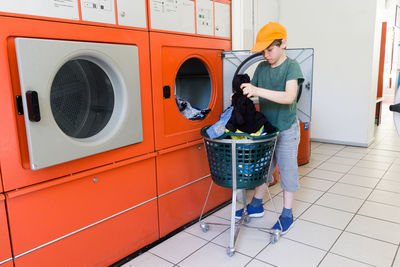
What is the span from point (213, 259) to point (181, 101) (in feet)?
3.79

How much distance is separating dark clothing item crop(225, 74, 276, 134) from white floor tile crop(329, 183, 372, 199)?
1410mm

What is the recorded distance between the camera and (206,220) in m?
2.44

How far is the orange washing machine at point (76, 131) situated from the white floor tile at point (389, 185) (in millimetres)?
2221

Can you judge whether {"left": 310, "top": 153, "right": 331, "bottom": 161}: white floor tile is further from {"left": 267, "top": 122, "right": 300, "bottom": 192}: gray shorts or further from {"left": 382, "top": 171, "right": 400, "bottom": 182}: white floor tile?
{"left": 267, "top": 122, "right": 300, "bottom": 192}: gray shorts

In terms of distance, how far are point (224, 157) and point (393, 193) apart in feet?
6.26

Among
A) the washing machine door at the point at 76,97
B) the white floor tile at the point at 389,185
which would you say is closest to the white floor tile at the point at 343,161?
the white floor tile at the point at 389,185

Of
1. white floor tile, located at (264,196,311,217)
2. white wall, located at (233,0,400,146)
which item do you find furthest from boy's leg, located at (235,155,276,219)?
white wall, located at (233,0,400,146)

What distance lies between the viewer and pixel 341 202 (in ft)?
8.89

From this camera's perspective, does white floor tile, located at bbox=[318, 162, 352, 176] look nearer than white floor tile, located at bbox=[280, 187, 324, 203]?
No

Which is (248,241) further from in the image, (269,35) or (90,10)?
(90,10)

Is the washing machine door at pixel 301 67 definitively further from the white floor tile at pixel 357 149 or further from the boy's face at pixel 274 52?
the white floor tile at pixel 357 149

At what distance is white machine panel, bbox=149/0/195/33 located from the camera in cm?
188

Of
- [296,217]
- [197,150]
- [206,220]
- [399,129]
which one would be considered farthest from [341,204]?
[399,129]

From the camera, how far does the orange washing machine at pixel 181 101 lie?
1962 mm
